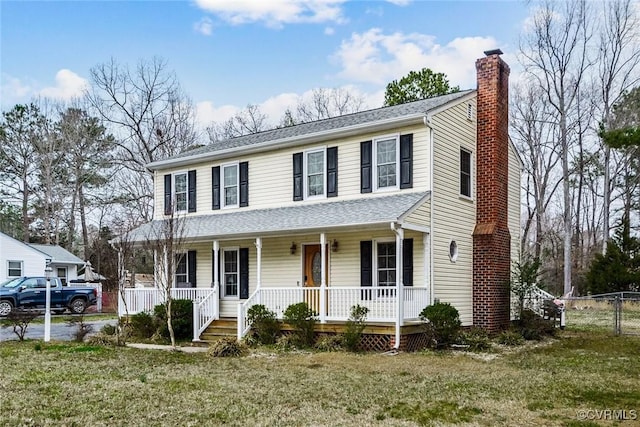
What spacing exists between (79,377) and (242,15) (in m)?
12.4

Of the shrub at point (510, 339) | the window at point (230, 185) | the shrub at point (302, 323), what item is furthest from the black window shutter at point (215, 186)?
the shrub at point (510, 339)

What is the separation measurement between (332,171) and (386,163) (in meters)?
1.62

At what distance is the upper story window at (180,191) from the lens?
1902cm

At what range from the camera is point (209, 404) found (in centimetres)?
728

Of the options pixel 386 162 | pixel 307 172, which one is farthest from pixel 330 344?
pixel 307 172

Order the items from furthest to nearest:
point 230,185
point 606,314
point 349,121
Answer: point 606,314 → point 230,185 → point 349,121

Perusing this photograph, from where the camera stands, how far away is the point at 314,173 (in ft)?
53.3

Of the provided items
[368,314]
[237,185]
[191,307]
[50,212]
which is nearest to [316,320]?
[368,314]

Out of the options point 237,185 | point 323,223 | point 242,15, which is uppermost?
point 242,15

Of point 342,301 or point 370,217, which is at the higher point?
point 370,217

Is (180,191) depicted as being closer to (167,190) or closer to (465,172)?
(167,190)

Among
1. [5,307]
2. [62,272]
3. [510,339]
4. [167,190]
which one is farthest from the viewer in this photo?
[62,272]

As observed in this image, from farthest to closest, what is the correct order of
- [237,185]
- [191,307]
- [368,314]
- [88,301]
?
[88,301] < [237,185] < [191,307] < [368,314]

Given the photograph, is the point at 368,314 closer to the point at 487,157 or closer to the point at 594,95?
the point at 487,157
